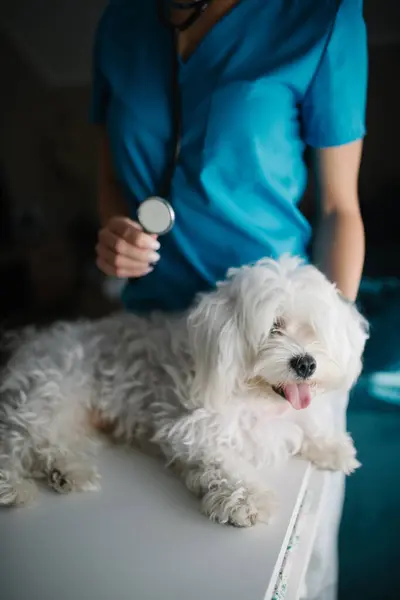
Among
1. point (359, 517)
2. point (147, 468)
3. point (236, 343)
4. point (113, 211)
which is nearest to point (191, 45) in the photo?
point (113, 211)

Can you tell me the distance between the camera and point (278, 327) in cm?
93

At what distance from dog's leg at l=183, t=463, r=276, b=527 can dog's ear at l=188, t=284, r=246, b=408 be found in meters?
0.12

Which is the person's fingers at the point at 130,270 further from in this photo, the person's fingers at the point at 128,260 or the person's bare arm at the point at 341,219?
the person's bare arm at the point at 341,219

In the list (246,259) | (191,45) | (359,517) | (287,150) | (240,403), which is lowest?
(359,517)

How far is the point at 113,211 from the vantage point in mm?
1200

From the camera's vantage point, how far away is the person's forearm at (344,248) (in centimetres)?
100

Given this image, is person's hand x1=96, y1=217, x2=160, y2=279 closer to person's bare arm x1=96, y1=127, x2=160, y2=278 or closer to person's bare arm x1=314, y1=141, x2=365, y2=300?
person's bare arm x1=96, y1=127, x2=160, y2=278

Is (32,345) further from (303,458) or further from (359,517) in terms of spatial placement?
(359,517)

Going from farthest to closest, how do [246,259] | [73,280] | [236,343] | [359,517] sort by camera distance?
[73,280]
[359,517]
[246,259]
[236,343]

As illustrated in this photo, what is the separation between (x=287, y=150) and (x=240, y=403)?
44 cm

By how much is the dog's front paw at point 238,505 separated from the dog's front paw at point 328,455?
16 cm

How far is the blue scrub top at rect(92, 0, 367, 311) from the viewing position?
0.91 metres

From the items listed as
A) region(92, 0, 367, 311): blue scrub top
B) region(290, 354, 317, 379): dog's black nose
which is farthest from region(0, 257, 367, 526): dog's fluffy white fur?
region(92, 0, 367, 311): blue scrub top

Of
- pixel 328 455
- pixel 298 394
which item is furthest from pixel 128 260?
pixel 328 455
